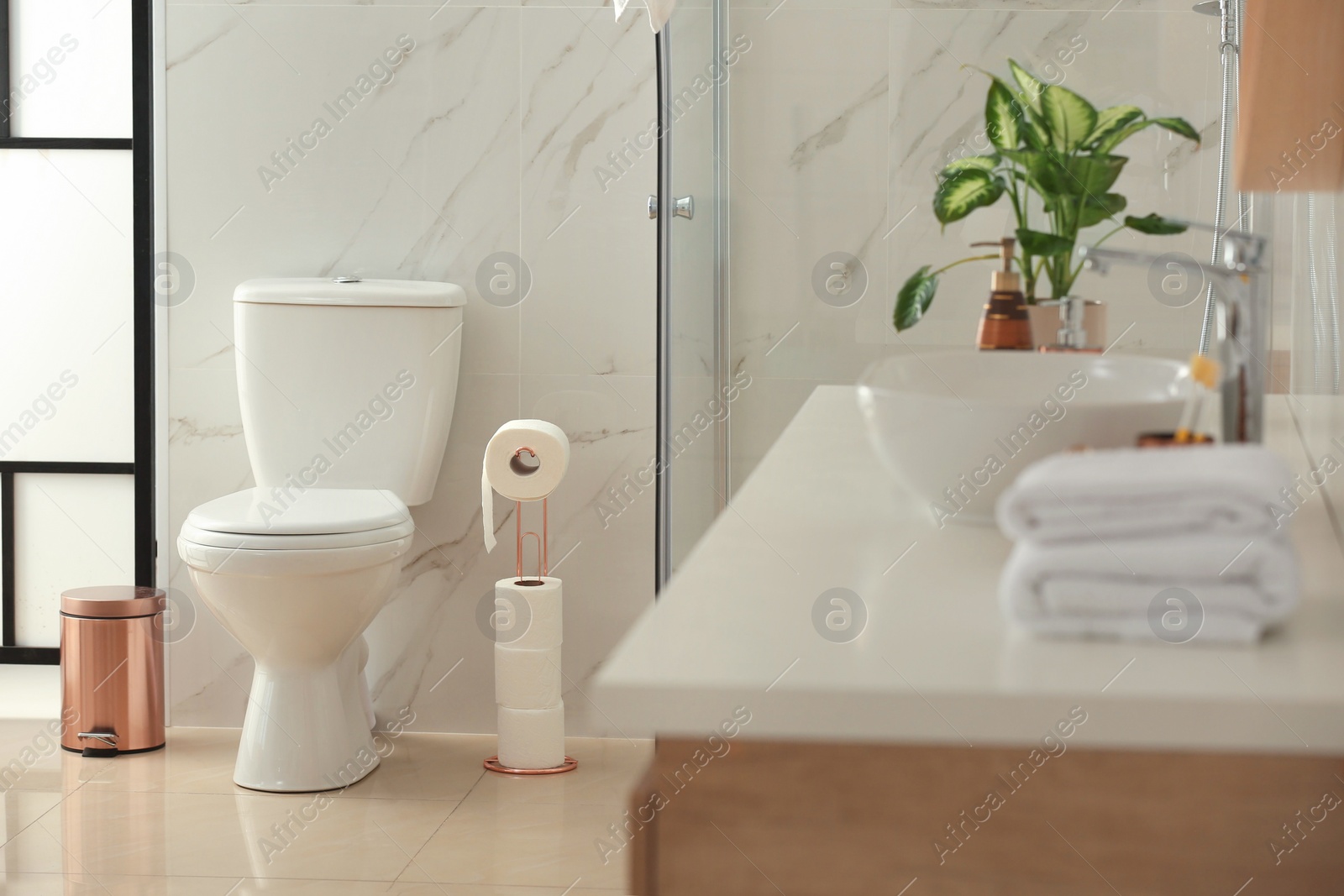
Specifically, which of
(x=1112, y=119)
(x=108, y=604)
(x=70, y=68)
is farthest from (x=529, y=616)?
(x=70, y=68)

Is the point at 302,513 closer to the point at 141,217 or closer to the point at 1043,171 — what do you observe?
the point at 141,217

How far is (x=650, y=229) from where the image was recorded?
97.0 inches

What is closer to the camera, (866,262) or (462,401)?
(866,262)

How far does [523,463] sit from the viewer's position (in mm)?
2338

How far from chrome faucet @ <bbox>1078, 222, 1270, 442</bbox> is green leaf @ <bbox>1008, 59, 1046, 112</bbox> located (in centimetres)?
48

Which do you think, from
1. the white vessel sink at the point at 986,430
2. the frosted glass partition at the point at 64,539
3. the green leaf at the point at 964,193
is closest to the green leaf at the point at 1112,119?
the green leaf at the point at 964,193

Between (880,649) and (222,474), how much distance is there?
224cm

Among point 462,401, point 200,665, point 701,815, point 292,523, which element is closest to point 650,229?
point 462,401

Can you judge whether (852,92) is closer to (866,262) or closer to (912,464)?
(866,262)

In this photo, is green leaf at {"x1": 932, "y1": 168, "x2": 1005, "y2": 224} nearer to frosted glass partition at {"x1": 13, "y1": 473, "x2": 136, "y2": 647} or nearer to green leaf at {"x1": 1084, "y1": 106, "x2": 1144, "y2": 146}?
green leaf at {"x1": 1084, "y1": 106, "x2": 1144, "y2": 146}

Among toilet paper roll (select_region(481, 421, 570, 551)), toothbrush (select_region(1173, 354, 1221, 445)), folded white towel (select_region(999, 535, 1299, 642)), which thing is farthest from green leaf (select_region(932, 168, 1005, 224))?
toilet paper roll (select_region(481, 421, 570, 551))

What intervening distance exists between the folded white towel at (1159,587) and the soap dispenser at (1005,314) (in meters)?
0.53

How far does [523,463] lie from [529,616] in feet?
0.97

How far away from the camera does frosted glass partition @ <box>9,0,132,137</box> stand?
2.75 m
